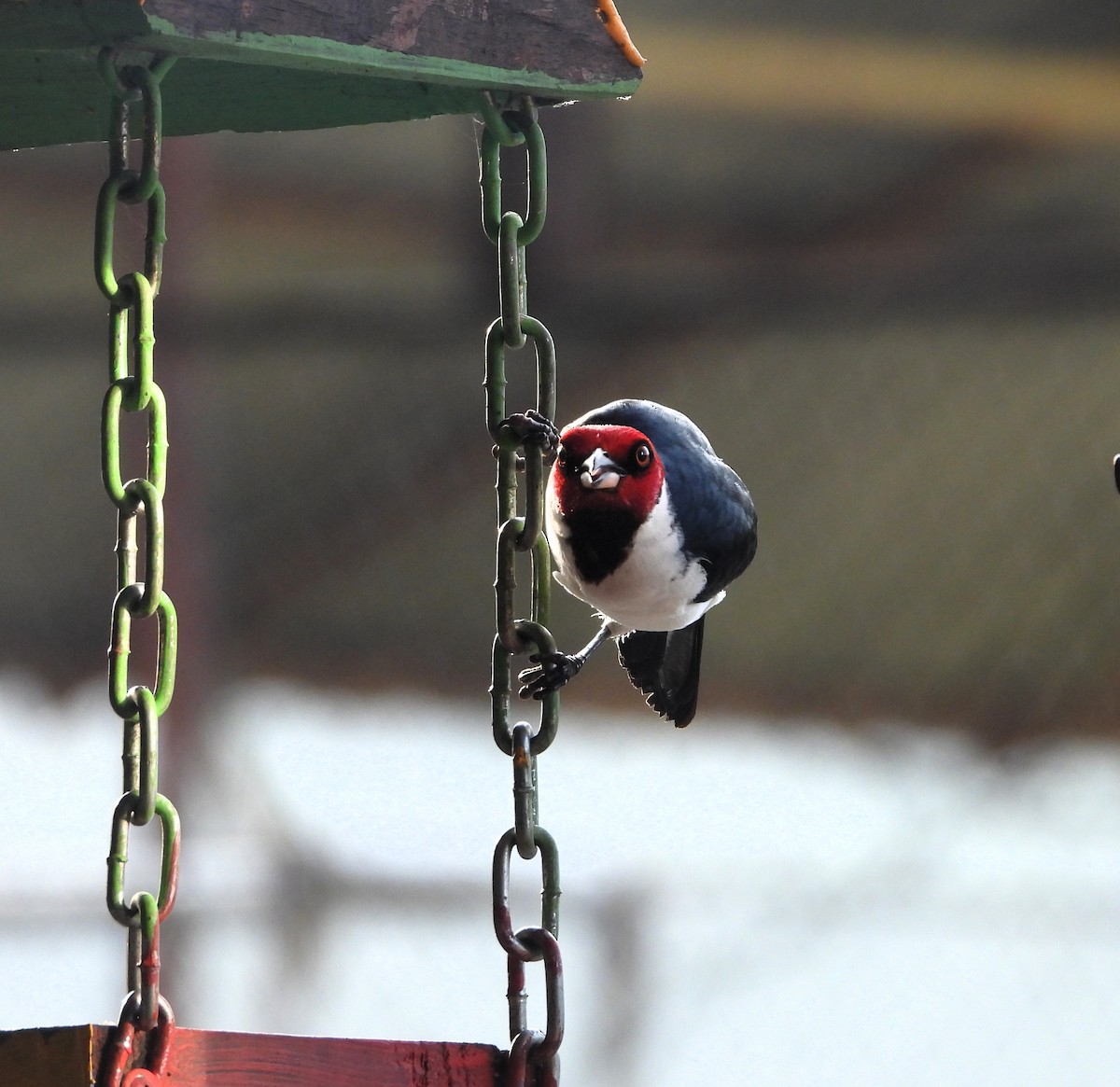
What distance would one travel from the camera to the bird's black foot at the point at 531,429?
935 millimetres

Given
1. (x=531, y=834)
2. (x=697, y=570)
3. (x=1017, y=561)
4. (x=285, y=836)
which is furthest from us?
(x=1017, y=561)

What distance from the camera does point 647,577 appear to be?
4.06 feet

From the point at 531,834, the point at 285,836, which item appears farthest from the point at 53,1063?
the point at 285,836

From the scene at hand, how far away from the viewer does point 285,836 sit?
2.21m

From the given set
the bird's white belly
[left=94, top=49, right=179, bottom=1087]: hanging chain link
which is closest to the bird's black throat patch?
the bird's white belly

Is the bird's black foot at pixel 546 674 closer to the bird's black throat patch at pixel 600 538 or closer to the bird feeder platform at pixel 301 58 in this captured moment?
the bird's black throat patch at pixel 600 538

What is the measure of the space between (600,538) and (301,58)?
1.47 feet

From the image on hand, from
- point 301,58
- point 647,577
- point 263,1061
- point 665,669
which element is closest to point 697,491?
point 647,577

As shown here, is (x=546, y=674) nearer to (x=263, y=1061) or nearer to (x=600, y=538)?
(x=600, y=538)

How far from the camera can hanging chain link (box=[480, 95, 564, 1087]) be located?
876mm

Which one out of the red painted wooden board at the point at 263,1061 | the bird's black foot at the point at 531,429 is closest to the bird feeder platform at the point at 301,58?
the bird's black foot at the point at 531,429

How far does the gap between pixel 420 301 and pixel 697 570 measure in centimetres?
131

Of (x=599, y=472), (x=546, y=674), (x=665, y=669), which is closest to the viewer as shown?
(x=546, y=674)

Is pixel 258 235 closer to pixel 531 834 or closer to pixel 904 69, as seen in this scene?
pixel 904 69
